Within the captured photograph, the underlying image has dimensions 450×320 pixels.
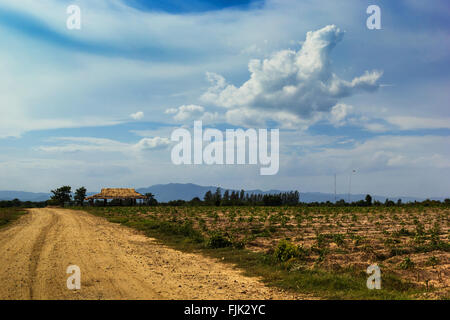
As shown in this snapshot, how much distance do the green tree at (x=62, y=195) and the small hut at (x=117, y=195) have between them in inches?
541

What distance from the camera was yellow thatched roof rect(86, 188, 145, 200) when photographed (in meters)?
65.2

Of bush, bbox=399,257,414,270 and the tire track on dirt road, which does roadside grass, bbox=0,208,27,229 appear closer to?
the tire track on dirt road

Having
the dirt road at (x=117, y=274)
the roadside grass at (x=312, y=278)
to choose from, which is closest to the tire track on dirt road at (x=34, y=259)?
the dirt road at (x=117, y=274)

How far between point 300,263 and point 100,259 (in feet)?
22.8

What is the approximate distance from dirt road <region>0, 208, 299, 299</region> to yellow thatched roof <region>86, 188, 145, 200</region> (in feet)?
171

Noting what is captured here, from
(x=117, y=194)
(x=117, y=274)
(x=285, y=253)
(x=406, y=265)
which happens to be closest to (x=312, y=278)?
(x=285, y=253)

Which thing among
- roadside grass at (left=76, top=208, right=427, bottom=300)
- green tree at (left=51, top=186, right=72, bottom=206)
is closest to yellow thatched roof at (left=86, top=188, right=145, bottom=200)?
green tree at (left=51, top=186, right=72, bottom=206)

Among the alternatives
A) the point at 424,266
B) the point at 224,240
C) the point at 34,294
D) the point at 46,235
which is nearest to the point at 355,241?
the point at 424,266

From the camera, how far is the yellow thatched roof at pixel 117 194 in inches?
2568

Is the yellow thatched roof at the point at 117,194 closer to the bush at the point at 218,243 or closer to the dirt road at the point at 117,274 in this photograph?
the dirt road at the point at 117,274

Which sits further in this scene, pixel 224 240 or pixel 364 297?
pixel 224 240

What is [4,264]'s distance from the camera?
33.4 ft
